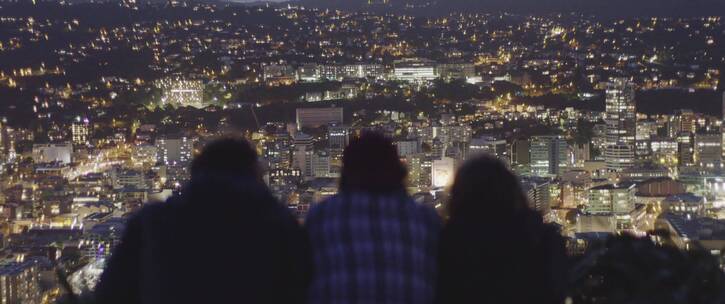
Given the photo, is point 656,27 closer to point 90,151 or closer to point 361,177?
point 90,151

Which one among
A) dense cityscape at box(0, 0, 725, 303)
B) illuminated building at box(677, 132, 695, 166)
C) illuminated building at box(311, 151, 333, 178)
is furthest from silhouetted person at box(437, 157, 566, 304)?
illuminated building at box(677, 132, 695, 166)

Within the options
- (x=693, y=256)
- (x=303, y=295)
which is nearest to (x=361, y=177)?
(x=303, y=295)

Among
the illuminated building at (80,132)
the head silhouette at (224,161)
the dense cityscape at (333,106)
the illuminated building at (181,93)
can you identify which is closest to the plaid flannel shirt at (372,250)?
the head silhouette at (224,161)

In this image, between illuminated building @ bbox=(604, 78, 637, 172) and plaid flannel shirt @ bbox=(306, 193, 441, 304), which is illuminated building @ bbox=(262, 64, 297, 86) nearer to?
illuminated building @ bbox=(604, 78, 637, 172)

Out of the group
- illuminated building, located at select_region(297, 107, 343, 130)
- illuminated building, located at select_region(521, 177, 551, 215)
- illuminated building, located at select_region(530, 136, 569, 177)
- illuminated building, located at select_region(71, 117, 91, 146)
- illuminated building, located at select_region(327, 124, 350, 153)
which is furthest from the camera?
illuminated building, located at select_region(297, 107, 343, 130)

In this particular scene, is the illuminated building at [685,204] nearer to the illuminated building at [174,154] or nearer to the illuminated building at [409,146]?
the illuminated building at [409,146]

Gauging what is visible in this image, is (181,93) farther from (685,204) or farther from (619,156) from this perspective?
(685,204)

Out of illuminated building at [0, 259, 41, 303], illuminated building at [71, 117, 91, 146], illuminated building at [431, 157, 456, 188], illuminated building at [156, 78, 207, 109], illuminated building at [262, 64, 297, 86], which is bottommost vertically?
illuminated building at [0, 259, 41, 303]
